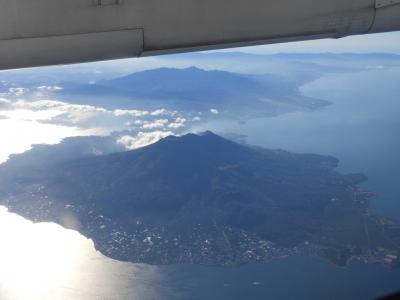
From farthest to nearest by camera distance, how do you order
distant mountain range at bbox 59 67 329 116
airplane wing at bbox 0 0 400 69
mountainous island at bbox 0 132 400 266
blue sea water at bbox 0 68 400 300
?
distant mountain range at bbox 59 67 329 116 → mountainous island at bbox 0 132 400 266 → blue sea water at bbox 0 68 400 300 → airplane wing at bbox 0 0 400 69

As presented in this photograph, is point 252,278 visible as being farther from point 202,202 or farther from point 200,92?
point 200,92

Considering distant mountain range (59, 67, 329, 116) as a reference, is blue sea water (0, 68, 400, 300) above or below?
below

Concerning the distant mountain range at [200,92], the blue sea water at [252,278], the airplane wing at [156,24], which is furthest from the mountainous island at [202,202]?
the airplane wing at [156,24]

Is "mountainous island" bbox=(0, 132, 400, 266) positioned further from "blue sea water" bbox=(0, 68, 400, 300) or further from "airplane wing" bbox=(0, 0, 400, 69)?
"airplane wing" bbox=(0, 0, 400, 69)

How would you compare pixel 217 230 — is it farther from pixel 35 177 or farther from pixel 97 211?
pixel 35 177

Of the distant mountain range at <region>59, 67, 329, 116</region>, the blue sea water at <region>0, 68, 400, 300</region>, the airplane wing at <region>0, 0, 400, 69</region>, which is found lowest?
the blue sea water at <region>0, 68, 400, 300</region>

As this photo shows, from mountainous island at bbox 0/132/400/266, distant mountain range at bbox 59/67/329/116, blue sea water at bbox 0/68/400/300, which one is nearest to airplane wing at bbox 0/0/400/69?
blue sea water at bbox 0/68/400/300

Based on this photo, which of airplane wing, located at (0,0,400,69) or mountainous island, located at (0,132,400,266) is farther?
mountainous island, located at (0,132,400,266)
